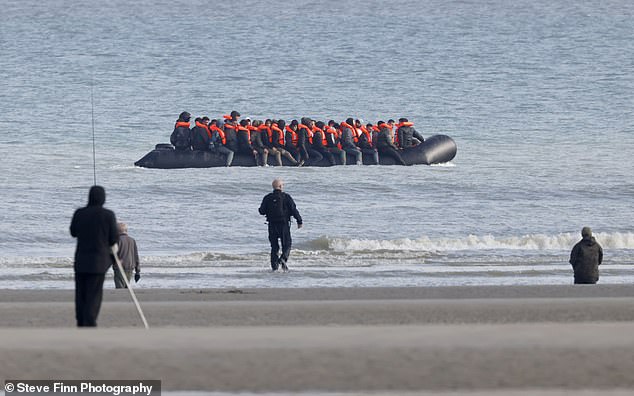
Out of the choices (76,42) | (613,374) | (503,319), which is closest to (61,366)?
(613,374)

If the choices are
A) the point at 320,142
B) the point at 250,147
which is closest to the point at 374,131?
the point at 320,142

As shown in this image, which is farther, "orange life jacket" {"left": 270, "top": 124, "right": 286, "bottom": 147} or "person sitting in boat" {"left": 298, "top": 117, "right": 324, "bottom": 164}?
"person sitting in boat" {"left": 298, "top": 117, "right": 324, "bottom": 164}

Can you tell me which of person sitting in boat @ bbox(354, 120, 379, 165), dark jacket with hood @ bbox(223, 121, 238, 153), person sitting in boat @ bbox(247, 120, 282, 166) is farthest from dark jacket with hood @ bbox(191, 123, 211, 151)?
person sitting in boat @ bbox(354, 120, 379, 165)

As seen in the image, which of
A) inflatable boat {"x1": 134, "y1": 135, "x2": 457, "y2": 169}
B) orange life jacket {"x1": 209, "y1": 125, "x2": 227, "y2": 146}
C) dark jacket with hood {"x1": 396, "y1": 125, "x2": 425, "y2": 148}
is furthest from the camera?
dark jacket with hood {"x1": 396, "y1": 125, "x2": 425, "y2": 148}

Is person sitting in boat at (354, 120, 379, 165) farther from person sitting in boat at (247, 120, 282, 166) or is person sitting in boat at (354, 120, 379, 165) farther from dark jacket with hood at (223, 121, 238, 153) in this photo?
dark jacket with hood at (223, 121, 238, 153)

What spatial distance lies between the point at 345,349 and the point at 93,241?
7.27 feet

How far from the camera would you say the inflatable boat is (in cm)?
4459

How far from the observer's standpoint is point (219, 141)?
44938 millimetres

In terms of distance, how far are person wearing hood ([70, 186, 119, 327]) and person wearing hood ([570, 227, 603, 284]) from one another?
24.4 ft

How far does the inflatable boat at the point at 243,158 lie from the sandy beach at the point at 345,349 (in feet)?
98.9

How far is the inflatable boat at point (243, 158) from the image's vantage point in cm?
4459

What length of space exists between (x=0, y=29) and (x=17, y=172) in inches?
2746

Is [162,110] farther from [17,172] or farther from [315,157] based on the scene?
[315,157]

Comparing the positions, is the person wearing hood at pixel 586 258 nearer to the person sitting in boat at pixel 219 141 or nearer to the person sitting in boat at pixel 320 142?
the person sitting in boat at pixel 219 141
